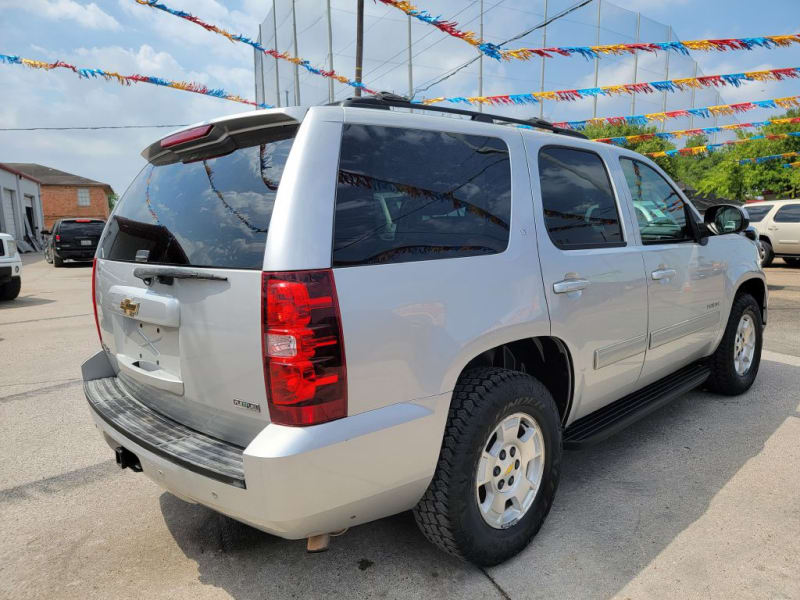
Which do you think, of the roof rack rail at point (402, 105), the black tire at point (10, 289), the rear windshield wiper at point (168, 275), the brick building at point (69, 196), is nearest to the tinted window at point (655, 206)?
the roof rack rail at point (402, 105)

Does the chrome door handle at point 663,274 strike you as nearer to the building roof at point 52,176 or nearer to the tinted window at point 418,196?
the tinted window at point 418,196

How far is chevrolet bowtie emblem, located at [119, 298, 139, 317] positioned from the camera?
221cm

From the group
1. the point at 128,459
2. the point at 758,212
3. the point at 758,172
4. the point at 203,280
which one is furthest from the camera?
the point at 758,172

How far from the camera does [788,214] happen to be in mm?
13781

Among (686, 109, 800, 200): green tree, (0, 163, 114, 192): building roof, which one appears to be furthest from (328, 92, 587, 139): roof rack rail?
(0, 163, 114, 192): building roof

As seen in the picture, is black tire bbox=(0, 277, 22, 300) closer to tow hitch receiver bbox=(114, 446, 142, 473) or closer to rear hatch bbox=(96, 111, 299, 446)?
rear hatch bbox=(96, 111, 299, 446)

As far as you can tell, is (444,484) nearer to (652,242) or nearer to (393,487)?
(393,487)

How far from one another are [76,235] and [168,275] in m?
18.6

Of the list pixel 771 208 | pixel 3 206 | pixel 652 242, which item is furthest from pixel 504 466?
pixel 3 206

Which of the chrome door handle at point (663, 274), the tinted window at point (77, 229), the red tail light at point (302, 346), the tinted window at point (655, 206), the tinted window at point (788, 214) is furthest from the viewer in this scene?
the tinted window at point (77, 229)

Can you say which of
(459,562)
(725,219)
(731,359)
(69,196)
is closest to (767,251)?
(731,359)

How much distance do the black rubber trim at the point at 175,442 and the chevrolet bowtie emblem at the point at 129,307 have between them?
436 mm

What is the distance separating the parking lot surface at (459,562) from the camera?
2.18m

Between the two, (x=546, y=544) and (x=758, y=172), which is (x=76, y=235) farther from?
(x=758, y=172)
